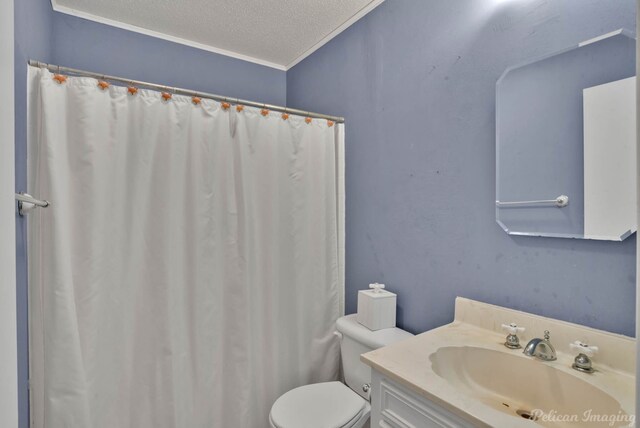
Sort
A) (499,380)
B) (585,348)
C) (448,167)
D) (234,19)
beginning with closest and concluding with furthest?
(585,348)
(499,380)
(448,167)
(234,19)

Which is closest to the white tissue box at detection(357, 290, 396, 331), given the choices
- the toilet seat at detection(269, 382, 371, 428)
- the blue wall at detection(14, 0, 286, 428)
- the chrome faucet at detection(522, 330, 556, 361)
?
the toilet seat at detection(269, 382, 371, 428)

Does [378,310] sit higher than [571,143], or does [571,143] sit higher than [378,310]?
[571,143]

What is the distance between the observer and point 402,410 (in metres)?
0.94

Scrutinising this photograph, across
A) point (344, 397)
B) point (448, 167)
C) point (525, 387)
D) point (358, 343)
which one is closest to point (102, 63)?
point (448, 167)

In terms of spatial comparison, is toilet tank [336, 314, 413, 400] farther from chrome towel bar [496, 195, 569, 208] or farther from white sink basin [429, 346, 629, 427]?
chrome towel bar [496, 195, 569, 208]

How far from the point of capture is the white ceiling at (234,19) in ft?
6.00

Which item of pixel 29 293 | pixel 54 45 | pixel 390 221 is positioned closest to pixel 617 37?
pixel 390 221

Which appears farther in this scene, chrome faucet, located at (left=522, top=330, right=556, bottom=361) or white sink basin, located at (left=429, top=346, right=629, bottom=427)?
chrome faucet, located at (left=522, top=330, right=556, bottom=361)

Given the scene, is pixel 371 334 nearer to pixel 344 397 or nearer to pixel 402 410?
pixel 344 397

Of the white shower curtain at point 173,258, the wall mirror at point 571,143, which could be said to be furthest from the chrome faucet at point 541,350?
the white shower curtain at point 173,258

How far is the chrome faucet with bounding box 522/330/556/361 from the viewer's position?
0.98 m

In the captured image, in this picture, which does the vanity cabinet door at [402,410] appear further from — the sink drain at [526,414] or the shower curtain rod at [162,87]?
the shower curtain rod at [162,87]

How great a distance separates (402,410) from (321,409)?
25.5 inches

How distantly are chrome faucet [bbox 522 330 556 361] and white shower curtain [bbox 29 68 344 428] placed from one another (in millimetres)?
1144
